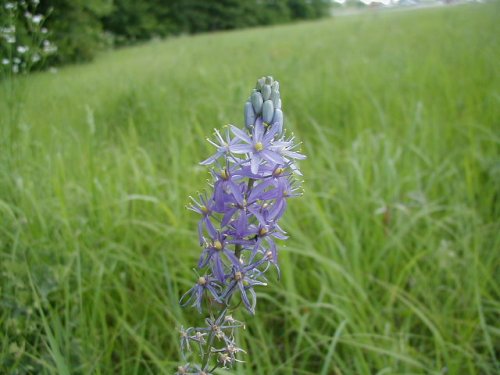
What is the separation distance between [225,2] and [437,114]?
102ft

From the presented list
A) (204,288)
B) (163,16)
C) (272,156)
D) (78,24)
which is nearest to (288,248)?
(204,288)

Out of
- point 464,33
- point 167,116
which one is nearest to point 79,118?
point 167,116

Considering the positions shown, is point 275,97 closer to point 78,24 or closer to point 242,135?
point 242,135

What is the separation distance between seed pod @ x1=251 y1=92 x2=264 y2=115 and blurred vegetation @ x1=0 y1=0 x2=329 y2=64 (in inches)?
459

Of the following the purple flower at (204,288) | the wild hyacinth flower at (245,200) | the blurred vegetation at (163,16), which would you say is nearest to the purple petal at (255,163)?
the wild hyacinth flower at (245,200)

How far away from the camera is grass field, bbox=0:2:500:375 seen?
6.50 feet

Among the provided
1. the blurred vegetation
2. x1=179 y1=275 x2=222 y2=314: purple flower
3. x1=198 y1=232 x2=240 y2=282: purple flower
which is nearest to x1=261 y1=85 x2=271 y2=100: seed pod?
x1=198 y1=232 x2=240 y2=282: purple flower

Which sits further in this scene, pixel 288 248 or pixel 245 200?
pixel 288 248

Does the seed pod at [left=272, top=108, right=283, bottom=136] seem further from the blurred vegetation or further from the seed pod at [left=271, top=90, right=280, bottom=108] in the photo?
the blurred vegetation

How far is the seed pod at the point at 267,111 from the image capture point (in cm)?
120

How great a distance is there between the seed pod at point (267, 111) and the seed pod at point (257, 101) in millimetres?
15

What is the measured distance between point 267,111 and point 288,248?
37.1 inches

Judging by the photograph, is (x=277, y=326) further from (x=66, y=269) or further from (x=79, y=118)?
(x=79, y=118)

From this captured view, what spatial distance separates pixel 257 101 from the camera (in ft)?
3.97
